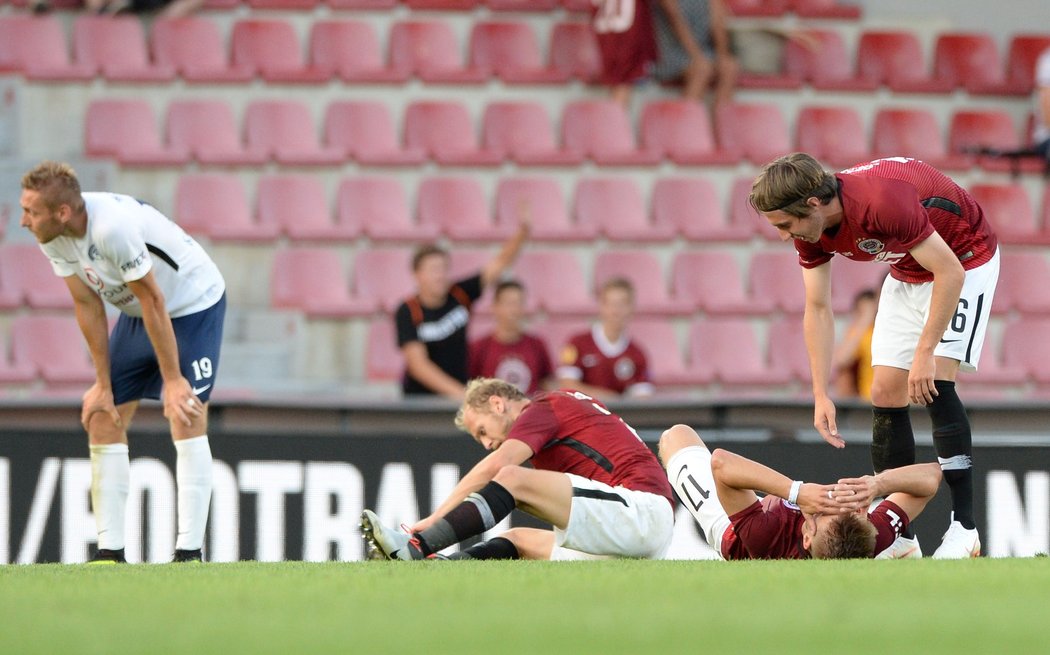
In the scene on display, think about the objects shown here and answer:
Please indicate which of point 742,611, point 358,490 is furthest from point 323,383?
point 742,611

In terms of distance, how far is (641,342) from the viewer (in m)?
10.5

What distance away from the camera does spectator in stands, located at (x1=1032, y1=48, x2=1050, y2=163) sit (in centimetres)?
1162

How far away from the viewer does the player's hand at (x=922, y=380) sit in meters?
5.04

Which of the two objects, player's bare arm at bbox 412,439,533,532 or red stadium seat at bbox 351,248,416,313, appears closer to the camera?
player's bare arm at bbox 412,439,533,532

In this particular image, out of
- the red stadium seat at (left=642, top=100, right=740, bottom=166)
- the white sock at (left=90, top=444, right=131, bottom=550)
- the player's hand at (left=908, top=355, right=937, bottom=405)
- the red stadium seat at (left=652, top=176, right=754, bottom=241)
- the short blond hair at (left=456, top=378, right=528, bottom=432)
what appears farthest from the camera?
the red stadium seat at (left=642, top=100, right=740, bottom=166)

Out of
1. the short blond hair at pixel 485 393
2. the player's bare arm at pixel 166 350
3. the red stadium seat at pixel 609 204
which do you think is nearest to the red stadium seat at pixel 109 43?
the red stadium seat at pixel 609 204

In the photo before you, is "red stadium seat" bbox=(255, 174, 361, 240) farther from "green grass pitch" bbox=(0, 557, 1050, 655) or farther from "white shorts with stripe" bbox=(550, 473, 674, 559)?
"green grass pitch" bbox=(0, 557, 1050, 655)

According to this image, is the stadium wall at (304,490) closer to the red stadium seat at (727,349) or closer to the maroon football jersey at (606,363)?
the maroon football jersey at (606,363)

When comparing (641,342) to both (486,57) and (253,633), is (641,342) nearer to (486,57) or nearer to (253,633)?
(486,57)

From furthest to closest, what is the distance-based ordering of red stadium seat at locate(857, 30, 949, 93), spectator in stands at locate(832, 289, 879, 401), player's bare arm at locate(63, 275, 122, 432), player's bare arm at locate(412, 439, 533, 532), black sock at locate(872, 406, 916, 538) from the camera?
1. red stadium seat at locate(857, 30, 949, 93)
2. spectator in stands at locate(832, 289, 879, 401)
3. player's bare arm at locate(63, 275, 122, 432)
4. black sock at locate(872, 406, 916, 538)
5. player's bare arm at locate(412, 439, 533, 532)

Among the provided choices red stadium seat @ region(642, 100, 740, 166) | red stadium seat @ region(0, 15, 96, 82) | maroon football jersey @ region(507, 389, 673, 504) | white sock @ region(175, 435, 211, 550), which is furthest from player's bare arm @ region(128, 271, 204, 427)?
red stadium seat @ region(642, 100, 740, 166)

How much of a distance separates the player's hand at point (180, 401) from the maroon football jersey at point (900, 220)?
2563 millimetres

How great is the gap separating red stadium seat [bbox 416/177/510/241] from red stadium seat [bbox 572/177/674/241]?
78cm

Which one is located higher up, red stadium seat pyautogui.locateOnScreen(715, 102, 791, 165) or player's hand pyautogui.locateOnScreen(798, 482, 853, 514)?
red stadium seat pyautogui.locateOnScreen(715, 102, 791, 165)
